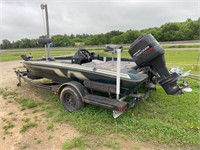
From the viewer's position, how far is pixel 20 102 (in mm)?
3848

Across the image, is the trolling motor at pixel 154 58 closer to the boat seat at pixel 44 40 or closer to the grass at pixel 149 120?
the grass at pixel 149 120

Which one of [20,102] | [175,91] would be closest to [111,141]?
[175,91]

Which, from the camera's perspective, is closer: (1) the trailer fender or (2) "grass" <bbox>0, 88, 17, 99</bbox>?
(1) the trailer fender

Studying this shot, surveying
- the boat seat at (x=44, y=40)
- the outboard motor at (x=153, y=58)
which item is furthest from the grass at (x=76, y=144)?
the boat seat at (x=44, y=40)

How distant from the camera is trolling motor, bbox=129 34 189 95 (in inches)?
109

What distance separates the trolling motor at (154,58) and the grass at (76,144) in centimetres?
163

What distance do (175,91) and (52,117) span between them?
2.31 m

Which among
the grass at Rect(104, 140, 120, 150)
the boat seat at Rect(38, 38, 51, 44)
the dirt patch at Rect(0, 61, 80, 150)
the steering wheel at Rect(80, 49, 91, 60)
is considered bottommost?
the dirt patch at Rect(0, 61, 80, 150)

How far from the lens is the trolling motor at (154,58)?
278 cm

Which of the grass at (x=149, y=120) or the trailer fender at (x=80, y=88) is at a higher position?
the trailer fender at (x=80, y=88)

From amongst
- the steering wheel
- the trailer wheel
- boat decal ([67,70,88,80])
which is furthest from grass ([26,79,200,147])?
the steering wheel

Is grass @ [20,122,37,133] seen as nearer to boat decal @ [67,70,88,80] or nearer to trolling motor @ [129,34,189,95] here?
boat decal @ [67,70,88,80]

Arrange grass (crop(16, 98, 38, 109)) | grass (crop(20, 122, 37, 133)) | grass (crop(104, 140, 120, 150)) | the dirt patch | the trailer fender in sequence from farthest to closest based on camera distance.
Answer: grass (crop(16, 98, 38, 109)), the trailer fender, grass (crop(20, 122, 37, 133)), the dirt patch, grass (crop(104, 140, 120, 150))

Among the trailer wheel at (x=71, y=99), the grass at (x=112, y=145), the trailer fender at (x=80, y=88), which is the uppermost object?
the trailer fender at (x=80, y=88)
